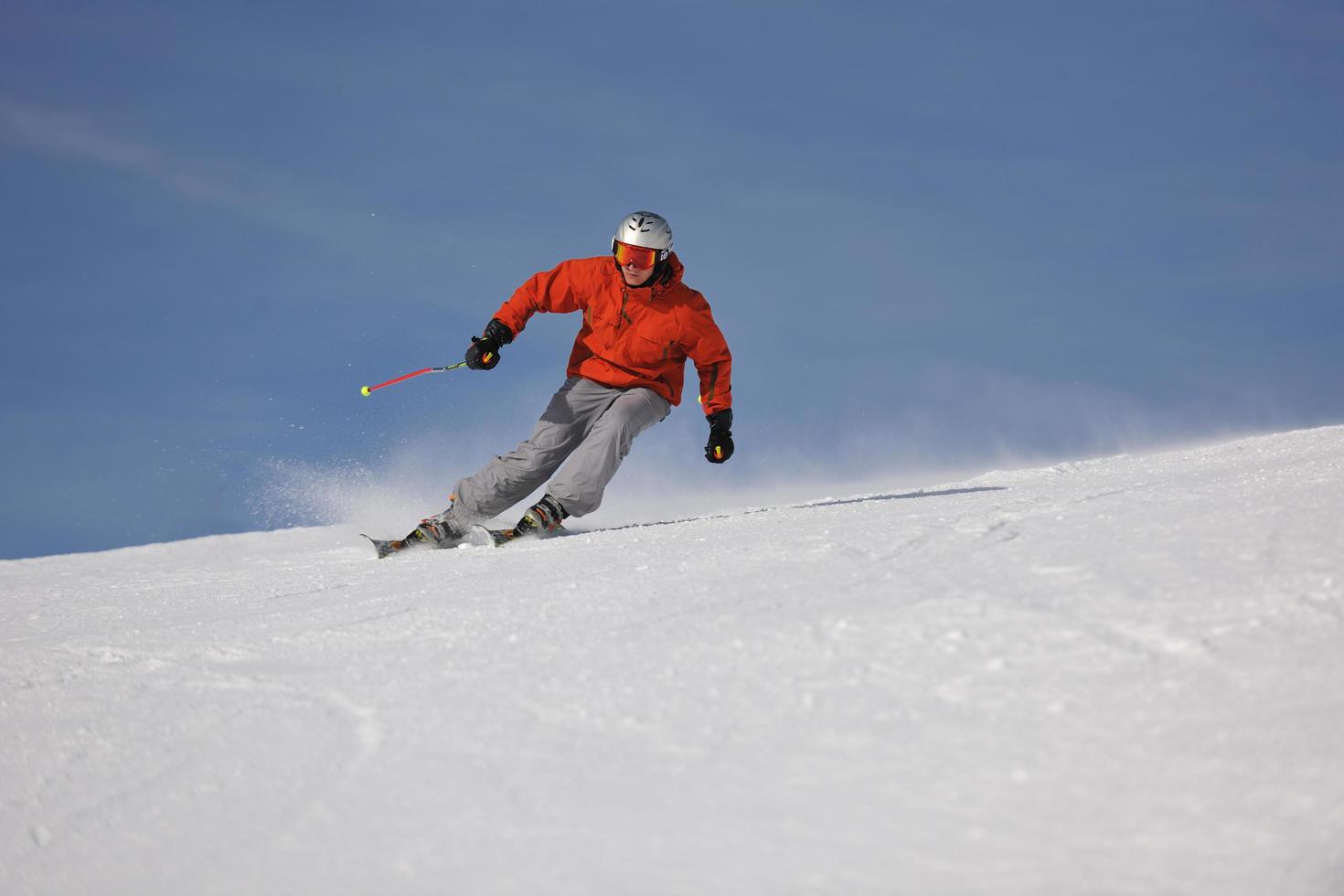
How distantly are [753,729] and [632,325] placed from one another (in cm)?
443

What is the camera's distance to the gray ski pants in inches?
260

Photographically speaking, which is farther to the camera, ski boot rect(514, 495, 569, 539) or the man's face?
the man's face

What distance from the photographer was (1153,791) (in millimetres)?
2350

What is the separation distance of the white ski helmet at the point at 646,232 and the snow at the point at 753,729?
2631 mm

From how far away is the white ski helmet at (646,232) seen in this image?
6.67 metres

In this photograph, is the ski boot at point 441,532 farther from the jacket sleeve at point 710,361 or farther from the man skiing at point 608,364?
the jacket sleeve at point 710,361

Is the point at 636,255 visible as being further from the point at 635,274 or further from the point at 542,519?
the point at 542,519

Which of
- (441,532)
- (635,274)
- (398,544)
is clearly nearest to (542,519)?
(441,532)

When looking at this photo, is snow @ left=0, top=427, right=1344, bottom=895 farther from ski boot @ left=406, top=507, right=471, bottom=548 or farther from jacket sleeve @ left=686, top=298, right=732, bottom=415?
jacket sleeve @ left=686, top=298, right=732, bottom=415

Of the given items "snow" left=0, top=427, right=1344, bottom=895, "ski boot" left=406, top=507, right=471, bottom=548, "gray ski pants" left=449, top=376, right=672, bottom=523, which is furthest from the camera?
"ski boot" left=406, top=507, right=471, bottom=548

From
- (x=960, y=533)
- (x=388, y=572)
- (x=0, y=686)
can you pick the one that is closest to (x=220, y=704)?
(x=0, y=686)

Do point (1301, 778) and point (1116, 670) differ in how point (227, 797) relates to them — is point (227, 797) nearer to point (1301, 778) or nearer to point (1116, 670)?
point (1116, 670)

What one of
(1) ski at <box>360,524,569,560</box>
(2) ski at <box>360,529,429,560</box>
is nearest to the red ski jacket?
(1) ski at <box>360,524,569,560</box>

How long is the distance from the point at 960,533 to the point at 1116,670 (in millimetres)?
1703
